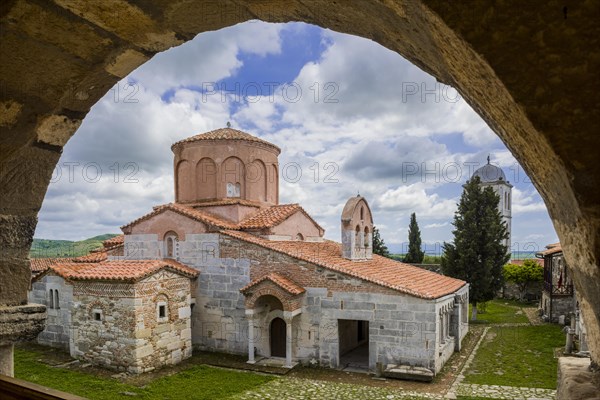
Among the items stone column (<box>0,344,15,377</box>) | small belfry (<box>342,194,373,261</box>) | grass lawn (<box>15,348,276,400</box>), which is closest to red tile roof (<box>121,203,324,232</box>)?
small belfry (<box>342,194,373,261</box>)

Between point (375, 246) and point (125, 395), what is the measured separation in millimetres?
20063

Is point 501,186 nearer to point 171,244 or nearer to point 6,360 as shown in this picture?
point 171,244

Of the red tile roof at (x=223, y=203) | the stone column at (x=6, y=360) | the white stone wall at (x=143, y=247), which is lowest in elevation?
the white stone wall at (x=143, y=247)

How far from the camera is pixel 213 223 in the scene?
41.1 ft

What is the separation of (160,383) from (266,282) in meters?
3.54

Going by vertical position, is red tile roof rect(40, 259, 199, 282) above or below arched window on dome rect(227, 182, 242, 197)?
below

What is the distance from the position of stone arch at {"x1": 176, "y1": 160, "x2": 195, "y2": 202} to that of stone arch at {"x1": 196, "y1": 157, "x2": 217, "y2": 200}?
11.4 inches

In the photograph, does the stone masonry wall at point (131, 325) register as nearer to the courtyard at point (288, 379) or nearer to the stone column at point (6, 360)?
the courtyard at point (288, 379)

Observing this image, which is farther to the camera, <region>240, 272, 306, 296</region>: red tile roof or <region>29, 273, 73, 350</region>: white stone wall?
<region>29, 273, 73, 350</region>: white stone wall

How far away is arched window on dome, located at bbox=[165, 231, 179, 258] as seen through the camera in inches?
519

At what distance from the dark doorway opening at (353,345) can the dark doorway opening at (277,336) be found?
177 cm

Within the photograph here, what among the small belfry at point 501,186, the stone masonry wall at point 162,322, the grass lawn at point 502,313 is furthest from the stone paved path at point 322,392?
the small belfry at point 501,186

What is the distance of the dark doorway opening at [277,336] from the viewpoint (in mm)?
12008

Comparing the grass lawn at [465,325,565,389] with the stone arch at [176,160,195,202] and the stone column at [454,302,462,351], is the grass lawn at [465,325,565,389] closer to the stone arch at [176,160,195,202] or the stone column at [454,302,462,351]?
the stone column at [454,302,462,351]
